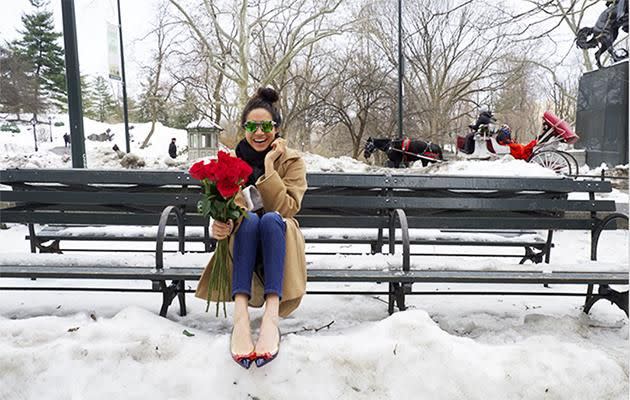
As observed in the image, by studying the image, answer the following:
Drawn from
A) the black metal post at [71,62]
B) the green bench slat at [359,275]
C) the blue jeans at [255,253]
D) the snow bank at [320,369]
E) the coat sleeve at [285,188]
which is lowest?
the snow bank at [320,369]

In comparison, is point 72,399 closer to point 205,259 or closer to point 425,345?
point 205,259

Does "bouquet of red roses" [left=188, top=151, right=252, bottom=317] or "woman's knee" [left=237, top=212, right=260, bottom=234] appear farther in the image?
"woman's knee" [left=237, top=212, right=260, bottom=234]

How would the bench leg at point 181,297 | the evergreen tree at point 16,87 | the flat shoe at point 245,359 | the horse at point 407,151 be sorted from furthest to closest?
the evergreen tree at point 16,87 < the horse at point 407,151 < the bench leg at point 181,297 < the flat shoe at point 245,359

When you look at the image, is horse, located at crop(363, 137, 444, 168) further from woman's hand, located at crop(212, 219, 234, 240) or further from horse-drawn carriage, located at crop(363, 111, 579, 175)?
woman's hand, located at crop(212, 219, 234, 240)

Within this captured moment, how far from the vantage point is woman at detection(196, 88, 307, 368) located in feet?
7.70

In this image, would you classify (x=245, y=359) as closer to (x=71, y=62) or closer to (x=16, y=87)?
(x=71, y=62)

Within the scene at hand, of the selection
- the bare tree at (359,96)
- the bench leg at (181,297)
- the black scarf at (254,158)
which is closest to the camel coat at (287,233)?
the black scarf at (254,158)

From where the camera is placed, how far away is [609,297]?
3145 mm

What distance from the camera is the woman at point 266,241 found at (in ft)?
7.70

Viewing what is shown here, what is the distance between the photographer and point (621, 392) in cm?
228

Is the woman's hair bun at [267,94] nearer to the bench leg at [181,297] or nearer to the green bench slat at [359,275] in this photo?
the green bench slat at [359,275]

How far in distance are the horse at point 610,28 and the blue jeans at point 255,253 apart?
442 inches

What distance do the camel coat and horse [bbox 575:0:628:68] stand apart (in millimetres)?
10830

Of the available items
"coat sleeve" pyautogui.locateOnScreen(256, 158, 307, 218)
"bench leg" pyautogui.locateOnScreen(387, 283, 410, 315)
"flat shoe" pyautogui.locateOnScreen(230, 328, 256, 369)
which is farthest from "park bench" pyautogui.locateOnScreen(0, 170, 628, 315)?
"flat shoe" pyautogui.locateOnScreen(230, 328, 256, 369)
